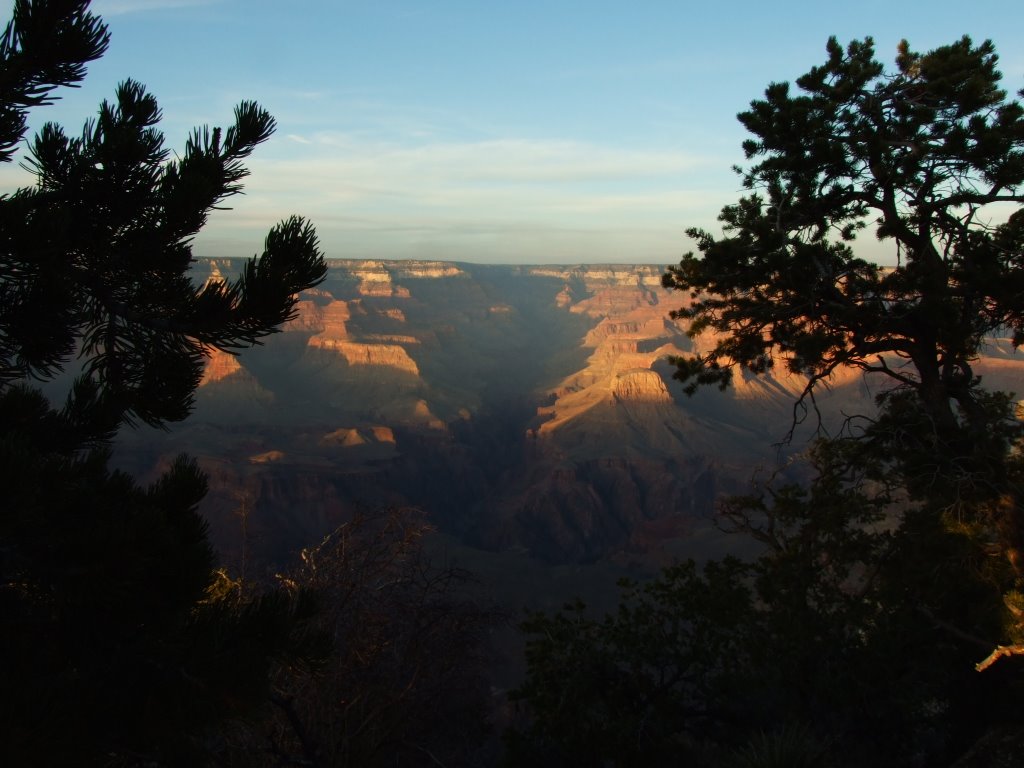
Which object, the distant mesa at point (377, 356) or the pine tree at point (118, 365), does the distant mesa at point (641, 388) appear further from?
the pine tree at point (118, 365)

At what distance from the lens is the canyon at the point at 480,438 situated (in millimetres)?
Result: 57781

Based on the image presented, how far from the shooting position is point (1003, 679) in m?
8.70

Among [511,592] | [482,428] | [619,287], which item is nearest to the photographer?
[511,592]

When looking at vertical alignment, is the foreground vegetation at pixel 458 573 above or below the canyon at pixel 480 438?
above

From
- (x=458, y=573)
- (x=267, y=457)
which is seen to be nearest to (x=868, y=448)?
(x=458, y=573)

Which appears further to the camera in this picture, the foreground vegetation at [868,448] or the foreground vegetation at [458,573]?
the foreground vegetation at [868,448]

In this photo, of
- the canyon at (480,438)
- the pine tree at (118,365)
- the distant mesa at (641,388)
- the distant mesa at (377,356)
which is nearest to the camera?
the pine tree at (118,365)

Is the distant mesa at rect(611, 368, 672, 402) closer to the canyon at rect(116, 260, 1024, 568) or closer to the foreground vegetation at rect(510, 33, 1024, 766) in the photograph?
the canyon at rect(116, 260, 1024, 568)

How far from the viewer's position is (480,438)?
8944cm

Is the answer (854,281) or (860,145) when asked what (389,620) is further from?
(860,145)

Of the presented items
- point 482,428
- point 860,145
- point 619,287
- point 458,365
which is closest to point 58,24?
point 860,145

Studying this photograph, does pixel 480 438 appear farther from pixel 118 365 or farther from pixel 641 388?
pixel 118 365

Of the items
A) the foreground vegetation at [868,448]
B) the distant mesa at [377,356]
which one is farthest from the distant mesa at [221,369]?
the foreground vegetation at [868,448]

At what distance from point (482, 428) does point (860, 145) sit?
3363 inches
